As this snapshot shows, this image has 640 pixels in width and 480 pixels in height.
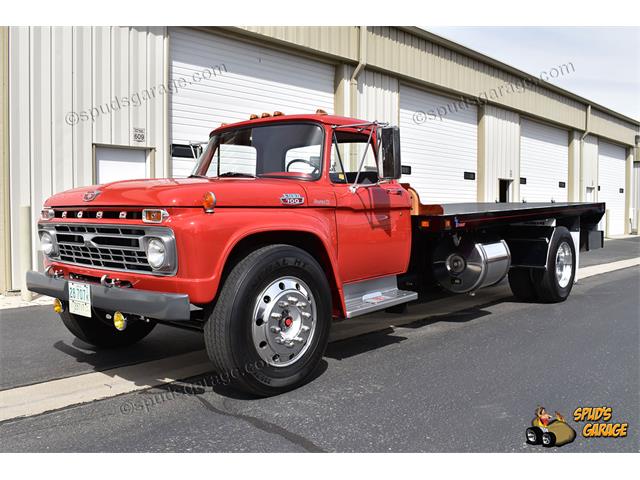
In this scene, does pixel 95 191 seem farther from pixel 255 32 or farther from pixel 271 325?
pixel 255 32

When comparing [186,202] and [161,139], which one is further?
[161,139]

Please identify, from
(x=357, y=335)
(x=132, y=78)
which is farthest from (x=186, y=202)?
(x=132, y=78)

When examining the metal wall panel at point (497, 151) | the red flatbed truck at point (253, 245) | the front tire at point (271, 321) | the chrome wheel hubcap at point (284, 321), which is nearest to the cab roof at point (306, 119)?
the red flatbed truck at point (253, 245)

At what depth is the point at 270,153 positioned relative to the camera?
5090 mm

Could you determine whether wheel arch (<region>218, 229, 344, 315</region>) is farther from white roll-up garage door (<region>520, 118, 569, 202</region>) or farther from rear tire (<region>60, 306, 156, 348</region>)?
white roll-up garage door (<region>520, 118, 569, 202</region>)

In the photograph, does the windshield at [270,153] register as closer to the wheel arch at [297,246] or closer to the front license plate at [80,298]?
the wheel arch at [297,246]

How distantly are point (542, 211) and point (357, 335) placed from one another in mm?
3420

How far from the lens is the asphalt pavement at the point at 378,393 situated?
3.32m

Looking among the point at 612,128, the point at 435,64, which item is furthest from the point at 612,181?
the point at 435,64

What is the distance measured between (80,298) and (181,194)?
1.16 meters

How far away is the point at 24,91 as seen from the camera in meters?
8.57

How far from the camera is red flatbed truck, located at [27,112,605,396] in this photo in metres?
3.68

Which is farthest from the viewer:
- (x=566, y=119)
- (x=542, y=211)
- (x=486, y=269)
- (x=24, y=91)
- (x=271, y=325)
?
(x=566, y=119)

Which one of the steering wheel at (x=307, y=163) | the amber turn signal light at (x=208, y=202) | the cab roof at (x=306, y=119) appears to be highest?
the cab roof at (x=306, y=119)
